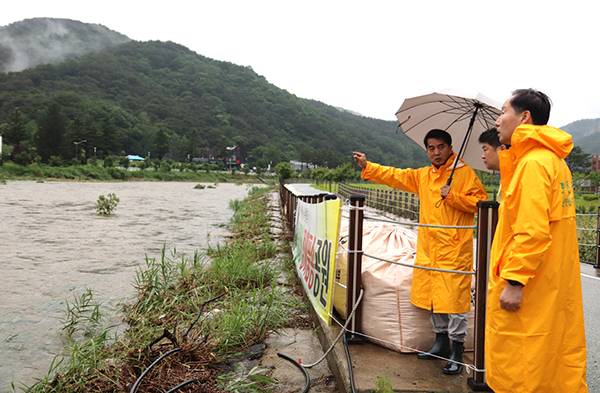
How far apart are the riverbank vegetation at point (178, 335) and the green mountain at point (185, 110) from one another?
273 ft

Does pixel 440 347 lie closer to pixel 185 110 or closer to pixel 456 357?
pixel 456 357

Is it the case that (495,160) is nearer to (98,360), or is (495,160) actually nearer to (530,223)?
(530,223)

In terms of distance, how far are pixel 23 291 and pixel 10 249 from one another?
3.60 meters

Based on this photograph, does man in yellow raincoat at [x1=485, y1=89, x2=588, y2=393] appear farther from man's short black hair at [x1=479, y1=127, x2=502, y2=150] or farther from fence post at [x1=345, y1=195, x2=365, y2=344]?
fence post at [x1=345, y1=195, x2=365, y2=344]

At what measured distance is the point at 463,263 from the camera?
268cm

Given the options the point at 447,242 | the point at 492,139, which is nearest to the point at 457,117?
the point at 492,139

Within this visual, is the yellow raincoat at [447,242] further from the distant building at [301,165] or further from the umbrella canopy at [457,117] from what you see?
the distant building at [301,165]

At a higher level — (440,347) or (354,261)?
(354,261)

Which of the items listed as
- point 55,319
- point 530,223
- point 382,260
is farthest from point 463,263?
point 55,319

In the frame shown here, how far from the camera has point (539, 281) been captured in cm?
182

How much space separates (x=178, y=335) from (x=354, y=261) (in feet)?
4.70

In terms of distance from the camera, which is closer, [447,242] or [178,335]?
[447,242]

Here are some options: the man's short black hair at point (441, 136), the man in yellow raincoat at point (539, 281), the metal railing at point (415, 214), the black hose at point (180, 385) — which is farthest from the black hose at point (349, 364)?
the man's short black hair at point (441, 136)

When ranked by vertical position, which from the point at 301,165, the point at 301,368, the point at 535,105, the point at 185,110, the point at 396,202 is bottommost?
the point at 396,202
